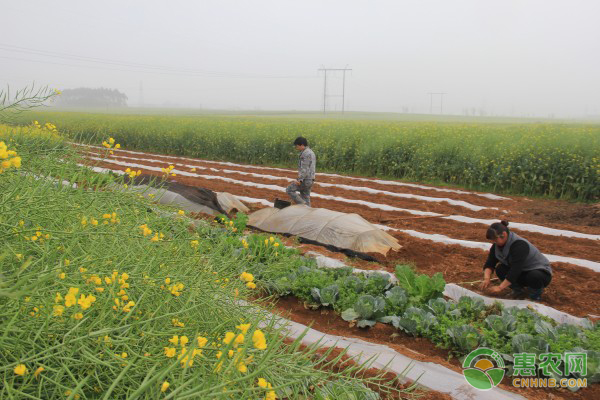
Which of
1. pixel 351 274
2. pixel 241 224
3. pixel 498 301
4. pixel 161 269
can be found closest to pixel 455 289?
pixel 498 301

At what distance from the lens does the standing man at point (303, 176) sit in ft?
27.8

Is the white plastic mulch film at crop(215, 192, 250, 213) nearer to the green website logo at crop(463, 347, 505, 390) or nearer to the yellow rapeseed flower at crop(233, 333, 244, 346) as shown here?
the green website logo at crop(463, 347, 505, 390)

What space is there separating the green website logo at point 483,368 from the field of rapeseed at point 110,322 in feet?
5.80

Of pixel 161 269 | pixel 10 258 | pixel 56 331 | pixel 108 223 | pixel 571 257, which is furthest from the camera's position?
pixel 571 257

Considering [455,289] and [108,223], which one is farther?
[455,289]

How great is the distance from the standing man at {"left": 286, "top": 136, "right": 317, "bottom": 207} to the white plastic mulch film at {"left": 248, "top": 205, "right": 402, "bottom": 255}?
84 cm

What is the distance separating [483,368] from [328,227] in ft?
11.7

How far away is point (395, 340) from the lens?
13.5ft

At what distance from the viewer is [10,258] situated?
1.72 metres

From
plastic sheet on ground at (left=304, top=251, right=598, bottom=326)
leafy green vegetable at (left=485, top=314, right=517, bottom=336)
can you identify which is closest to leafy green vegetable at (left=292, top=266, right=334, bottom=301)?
plastic sheet on ground at (left=304, top=251, right=598, bottom=326)

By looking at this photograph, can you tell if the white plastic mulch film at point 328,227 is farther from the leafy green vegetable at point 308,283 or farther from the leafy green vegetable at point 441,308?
the leafy green vegetable at point 441,308

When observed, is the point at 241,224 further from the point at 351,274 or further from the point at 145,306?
the point at 145,306

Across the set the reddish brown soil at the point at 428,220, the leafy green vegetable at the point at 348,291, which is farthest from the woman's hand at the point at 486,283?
the reddish brown soil at the point at 428,220

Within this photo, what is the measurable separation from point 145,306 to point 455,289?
13.3 feet
